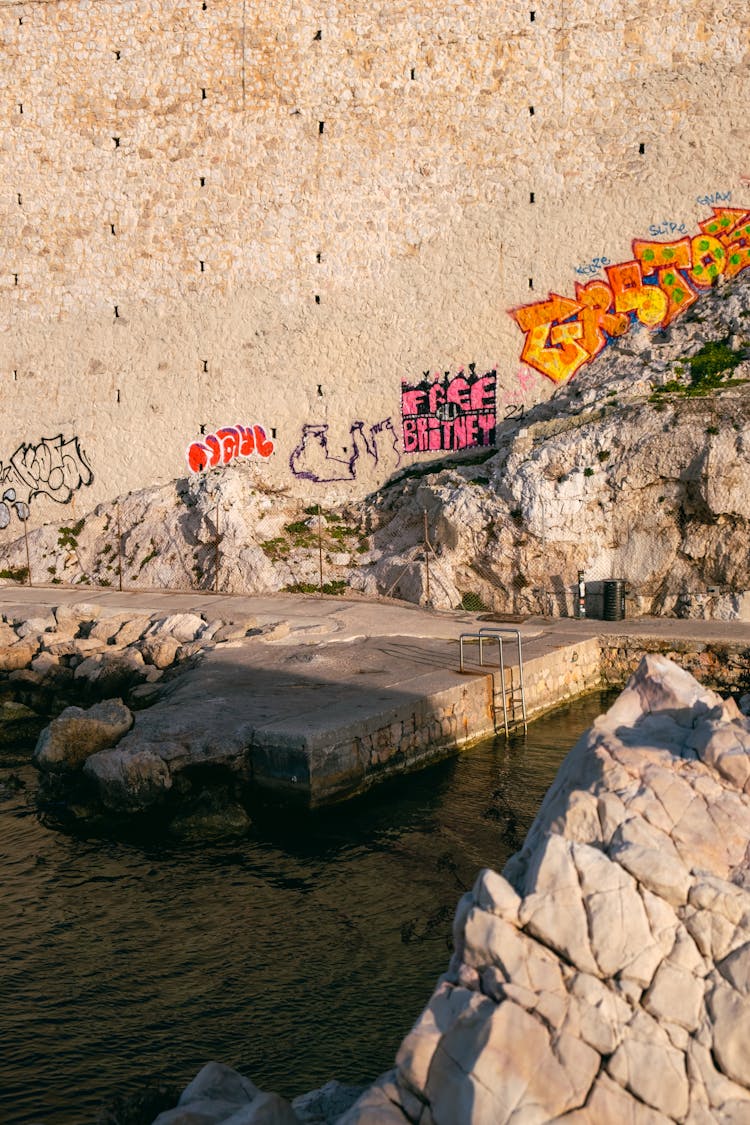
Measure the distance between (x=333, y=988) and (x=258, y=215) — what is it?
20.3 meters

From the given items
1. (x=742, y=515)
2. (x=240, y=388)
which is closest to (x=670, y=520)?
(x=742, y=515)

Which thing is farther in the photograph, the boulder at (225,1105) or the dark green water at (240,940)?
the dark green water at (240,940)

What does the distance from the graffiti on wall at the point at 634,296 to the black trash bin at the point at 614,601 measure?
6.87 metres

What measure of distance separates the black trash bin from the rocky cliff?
550 millimetres

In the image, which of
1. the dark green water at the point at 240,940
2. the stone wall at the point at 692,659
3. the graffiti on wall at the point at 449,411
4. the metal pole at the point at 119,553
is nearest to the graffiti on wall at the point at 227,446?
the metal pole at the point at 119,553

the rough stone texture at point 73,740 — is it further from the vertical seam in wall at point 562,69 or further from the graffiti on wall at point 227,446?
the vertical seam in wall at point 562,69

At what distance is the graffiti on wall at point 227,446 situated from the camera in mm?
24062

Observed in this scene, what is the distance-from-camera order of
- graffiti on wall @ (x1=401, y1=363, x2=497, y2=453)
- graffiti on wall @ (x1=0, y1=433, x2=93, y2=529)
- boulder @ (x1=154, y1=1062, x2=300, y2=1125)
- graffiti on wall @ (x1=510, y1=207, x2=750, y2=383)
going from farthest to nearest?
1. graffiti on wall @ (x1=0, y1=433, x2=93, y2=529)
2. graffiti on wall @ (x1=401, y1=363, x2=497, y2=453)
3. graffiti on wall @ (x1=510, y1=207, x2=750, y2=383)
4. boulder @ (x1=154, y1=1062, x2=300, y2=1125)

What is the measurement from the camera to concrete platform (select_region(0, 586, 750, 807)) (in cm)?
1059

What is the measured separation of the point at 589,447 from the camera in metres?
18.2

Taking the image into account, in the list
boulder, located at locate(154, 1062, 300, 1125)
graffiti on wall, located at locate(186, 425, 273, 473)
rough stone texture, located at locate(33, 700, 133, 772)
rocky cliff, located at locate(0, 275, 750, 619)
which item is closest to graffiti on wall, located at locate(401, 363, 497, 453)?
rocky cliff, located at locate(0, 275, 750, 619)

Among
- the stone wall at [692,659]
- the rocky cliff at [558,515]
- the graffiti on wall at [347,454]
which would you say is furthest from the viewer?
the graffiti on wall at [347,454]

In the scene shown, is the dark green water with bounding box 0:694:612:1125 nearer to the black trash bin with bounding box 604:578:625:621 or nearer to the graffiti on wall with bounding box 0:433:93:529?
the black trash bin with bounding box 604:578:625:621

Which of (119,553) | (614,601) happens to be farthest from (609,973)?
(119,553)
